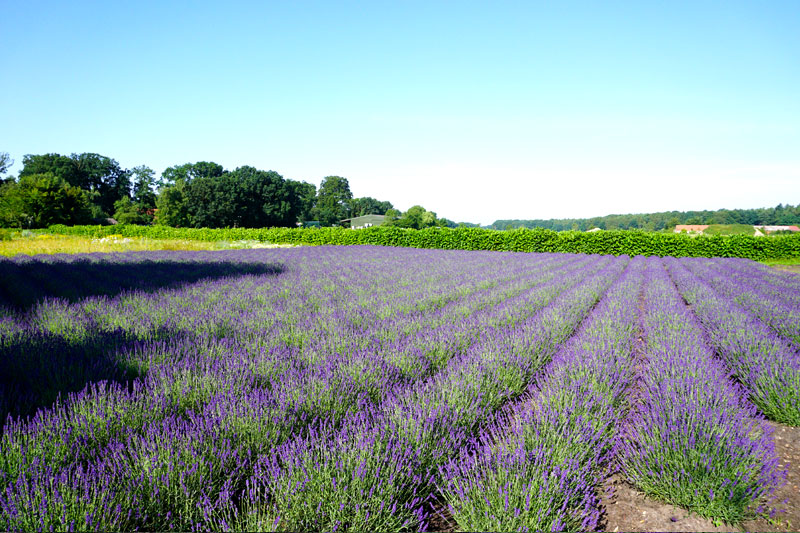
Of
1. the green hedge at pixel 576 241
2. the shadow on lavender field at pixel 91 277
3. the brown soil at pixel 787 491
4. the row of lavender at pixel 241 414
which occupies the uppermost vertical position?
the green hedge at pixel 576 241

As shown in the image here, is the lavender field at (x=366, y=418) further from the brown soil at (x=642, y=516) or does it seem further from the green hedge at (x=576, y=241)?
the green hedge at (x=576, y=241)

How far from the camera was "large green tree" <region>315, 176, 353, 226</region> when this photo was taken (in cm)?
11081

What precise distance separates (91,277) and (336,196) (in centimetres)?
10669

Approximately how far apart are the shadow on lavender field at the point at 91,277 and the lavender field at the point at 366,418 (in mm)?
697

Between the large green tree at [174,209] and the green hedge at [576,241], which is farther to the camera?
the large green tree at [174,209]

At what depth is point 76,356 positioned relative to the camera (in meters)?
3.17

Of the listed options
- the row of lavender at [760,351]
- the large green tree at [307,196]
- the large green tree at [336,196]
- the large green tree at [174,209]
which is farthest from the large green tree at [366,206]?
the row of lavender at [760,351]

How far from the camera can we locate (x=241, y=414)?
7.52 feet

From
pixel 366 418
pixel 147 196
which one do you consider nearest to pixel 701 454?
pixel 366 418

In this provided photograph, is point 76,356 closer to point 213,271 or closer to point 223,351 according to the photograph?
point 223,351

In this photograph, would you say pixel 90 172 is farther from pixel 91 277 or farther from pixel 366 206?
pixel 91 277

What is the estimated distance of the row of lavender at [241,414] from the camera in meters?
1.69

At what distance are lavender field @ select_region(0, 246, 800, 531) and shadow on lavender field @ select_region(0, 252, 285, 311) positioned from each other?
0.70 meters

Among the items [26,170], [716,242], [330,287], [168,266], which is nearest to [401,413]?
[330,287]
